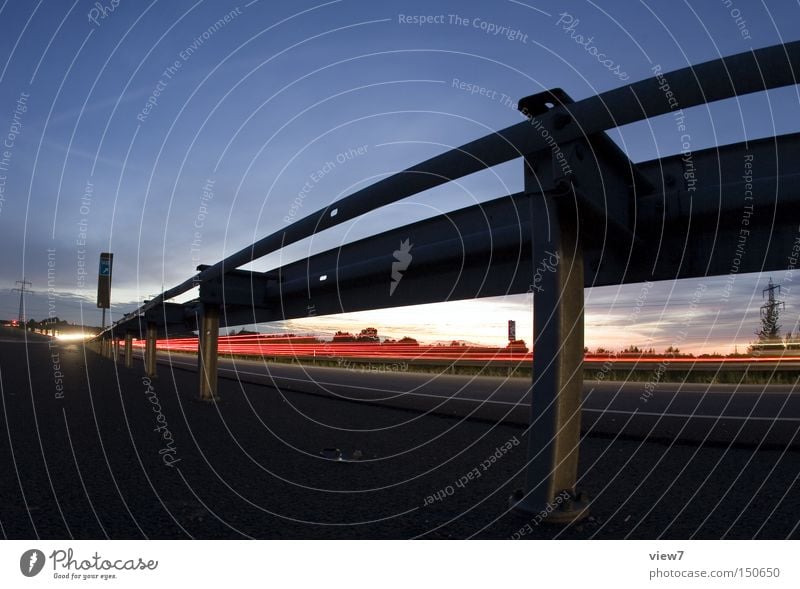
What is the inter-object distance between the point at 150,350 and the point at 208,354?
11.6 meters

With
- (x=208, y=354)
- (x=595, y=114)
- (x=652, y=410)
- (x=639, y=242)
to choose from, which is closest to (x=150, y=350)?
(x=208, y=354)

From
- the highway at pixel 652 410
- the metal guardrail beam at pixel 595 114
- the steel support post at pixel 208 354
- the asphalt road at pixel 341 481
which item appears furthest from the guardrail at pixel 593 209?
the steel support post at pixel 208 354

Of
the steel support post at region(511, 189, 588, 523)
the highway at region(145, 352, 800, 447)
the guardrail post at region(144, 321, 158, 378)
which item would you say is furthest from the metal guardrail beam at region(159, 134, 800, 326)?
the guardrail post at region(144, 321, 158, 378)

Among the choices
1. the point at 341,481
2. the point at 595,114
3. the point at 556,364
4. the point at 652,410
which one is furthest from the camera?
the point at 652,410

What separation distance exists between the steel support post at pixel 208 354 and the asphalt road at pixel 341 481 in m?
2.96

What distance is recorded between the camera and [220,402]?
12320 mm

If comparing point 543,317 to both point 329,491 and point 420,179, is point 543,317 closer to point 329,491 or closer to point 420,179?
point 420,179

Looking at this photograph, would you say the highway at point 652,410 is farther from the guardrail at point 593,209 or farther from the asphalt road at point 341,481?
the guardrail at point 593,209

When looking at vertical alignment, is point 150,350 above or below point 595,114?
below

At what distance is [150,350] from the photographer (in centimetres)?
2253

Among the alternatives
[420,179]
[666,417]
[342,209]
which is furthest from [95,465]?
[666,417]

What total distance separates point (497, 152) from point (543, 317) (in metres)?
1.45

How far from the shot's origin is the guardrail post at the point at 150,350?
22266 millimetres

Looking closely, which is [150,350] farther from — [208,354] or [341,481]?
[341,481]
